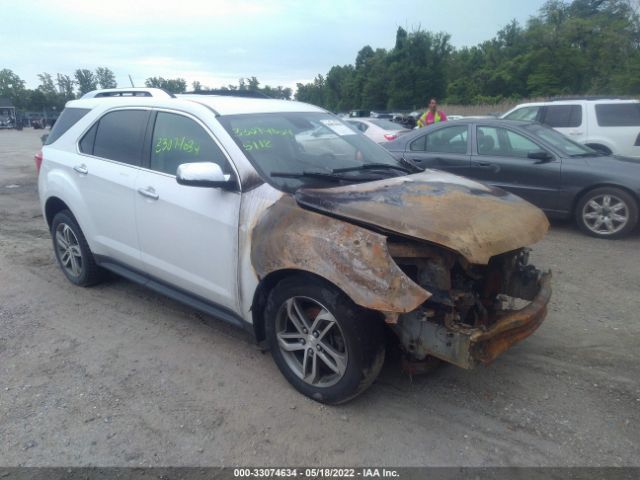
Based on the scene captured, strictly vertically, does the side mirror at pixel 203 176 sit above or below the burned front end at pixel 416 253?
above

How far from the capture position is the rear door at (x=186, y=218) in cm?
336

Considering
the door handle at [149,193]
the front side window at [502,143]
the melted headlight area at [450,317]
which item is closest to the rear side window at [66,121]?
the door handle at [149,193]

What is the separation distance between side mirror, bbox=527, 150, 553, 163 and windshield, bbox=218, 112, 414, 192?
11.4 feet

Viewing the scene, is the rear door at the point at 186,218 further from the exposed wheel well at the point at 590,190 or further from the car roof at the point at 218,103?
the exposed wheel well at the point at 590,190

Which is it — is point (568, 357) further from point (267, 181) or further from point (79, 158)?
point (79, 158)

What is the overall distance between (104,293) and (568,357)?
164 inches

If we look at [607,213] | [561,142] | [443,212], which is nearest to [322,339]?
[443,212]

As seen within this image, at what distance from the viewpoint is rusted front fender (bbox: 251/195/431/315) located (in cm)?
256

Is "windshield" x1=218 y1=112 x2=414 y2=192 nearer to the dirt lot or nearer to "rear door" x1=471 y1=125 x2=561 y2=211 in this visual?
the dirt lot

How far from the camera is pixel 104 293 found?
492 centimetres

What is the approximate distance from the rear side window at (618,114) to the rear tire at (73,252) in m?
9.75

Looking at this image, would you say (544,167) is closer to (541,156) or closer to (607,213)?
(541,156)

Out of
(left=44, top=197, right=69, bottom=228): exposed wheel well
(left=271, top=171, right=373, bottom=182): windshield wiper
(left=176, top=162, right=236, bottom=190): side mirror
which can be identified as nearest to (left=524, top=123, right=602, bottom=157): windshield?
(left=271, top=171, right=373, bottom=182): windshield wiper

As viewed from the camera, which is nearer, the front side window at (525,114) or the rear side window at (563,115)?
the rear side window at (563,115)
